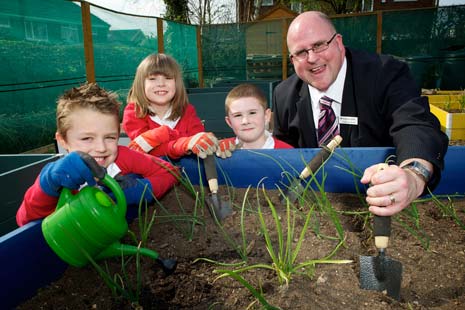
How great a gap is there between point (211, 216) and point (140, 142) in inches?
35.9

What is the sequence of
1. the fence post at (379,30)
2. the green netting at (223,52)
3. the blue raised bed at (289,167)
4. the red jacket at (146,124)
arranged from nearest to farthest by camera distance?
the blue raised bed at (289,167) < the red jacket at (146,124) < the fence post at (379,30) < the green netting at (223,52)

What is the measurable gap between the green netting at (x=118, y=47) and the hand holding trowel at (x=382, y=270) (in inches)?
250

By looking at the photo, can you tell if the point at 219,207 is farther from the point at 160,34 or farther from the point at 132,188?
the point at 160,34

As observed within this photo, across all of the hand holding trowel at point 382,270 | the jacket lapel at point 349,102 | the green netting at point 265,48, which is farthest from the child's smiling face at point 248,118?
the green netting at point 265,48

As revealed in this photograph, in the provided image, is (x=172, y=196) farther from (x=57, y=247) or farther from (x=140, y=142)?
(x=57, y=247)

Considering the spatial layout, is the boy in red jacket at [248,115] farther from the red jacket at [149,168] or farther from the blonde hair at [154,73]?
the red jacket at [149,168]

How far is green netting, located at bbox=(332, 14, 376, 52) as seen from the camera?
434 inches

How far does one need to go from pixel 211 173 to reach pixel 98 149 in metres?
0.49

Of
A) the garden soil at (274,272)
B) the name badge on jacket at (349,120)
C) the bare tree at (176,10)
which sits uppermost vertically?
the bare tree at (176,10)

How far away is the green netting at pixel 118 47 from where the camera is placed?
263 inches

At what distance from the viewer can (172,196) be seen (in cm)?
185

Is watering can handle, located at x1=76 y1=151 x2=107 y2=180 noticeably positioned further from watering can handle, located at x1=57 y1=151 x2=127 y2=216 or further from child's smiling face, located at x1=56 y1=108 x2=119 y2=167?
child's smiling face, located at x1=56 y1=108 x2=119 y2=167

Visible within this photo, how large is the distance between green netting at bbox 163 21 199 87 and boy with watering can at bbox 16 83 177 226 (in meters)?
8.02

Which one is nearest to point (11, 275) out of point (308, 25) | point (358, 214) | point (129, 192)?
point (129, 192)
